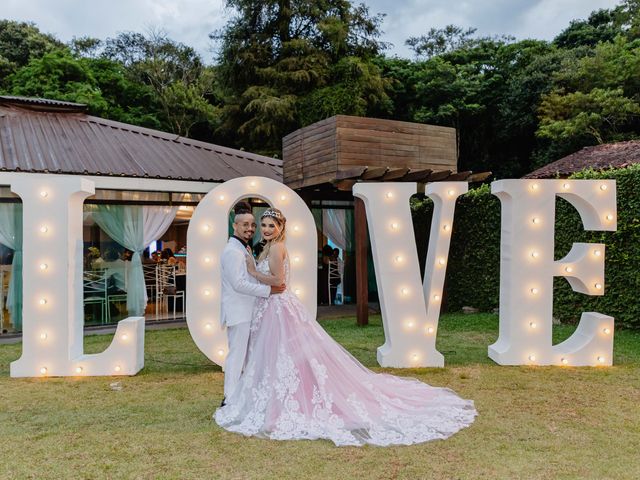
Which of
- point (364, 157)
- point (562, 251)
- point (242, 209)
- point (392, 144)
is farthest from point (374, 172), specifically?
point (242, 209)

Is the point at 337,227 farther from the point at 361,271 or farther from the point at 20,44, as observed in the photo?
the point at 20,44

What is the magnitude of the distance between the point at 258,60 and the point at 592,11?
16843mm

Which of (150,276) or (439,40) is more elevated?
(439,40)

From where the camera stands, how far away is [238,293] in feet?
14.2

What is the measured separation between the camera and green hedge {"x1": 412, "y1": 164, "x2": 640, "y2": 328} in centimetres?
754

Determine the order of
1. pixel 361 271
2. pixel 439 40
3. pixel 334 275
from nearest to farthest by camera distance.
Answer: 1. pixel 361 271
2. pixel 334 275
3. pixel 439 40

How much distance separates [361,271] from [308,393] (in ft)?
17.4

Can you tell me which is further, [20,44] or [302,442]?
[20,44]

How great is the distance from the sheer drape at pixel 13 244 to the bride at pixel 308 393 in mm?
6129

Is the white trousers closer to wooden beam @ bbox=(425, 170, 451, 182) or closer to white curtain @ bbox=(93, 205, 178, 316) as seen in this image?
wooden beam @ bbox=(425, 170, 451, 182)

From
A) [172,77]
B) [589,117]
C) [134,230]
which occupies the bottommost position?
[134,230]

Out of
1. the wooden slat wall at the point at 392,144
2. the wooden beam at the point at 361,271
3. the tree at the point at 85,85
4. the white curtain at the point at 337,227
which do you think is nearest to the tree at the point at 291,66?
the tree at the point at 85,85

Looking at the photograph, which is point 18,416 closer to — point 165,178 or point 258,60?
point 165,178

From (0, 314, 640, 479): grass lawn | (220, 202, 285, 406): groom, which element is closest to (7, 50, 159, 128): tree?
(0, 314, 640, 479): grass lawn
